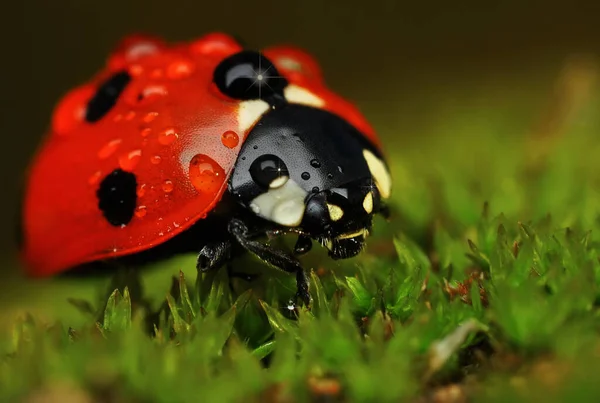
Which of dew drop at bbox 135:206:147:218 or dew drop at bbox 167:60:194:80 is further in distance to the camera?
dew drop at bbox 167:60:194:80

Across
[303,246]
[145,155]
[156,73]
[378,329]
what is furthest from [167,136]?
[378,329]

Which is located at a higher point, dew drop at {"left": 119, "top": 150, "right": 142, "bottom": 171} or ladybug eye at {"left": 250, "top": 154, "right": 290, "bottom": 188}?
A: ladybug eye at {"left": 250, "top": 154, "right": 290, "bottom": 188}

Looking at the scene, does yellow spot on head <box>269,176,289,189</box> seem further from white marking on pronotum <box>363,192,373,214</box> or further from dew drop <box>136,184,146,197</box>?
dew drop <box>136,184,146,197</box>

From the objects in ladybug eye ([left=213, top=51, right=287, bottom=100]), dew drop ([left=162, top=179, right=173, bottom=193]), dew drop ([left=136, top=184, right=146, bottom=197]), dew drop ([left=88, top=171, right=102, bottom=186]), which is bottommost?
dew drop ([left=88, top=171, right=102, bottom=186])

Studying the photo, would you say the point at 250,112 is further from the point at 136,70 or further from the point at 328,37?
the point at 328,37

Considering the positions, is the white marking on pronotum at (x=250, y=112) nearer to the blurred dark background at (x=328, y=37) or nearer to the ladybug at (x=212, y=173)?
the ladybug at (x=212, y=173)

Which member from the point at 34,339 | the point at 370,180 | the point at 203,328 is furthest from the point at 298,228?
the point at 34,339

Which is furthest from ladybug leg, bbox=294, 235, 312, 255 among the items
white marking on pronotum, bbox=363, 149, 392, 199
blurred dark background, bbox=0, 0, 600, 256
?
blurred dark background, bbox=0, 0, 600, 256

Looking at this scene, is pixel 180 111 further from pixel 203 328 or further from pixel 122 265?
pixel 203 328
